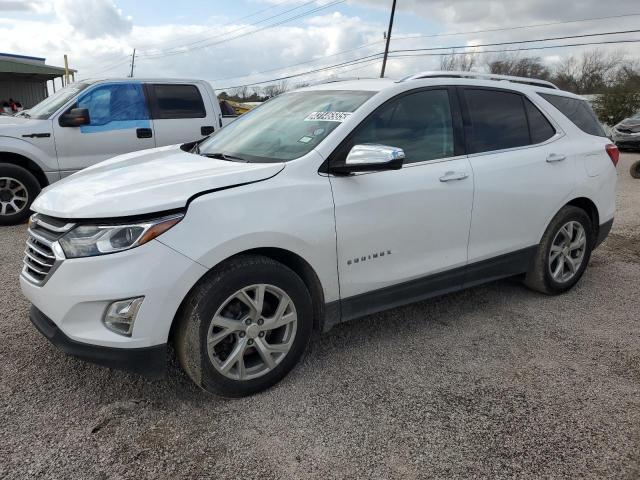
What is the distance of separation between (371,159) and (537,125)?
6.32 feet

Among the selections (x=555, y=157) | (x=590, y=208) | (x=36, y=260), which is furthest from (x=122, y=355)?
(x=590, y=208)

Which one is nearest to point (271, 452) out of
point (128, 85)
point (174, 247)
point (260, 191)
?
point (174, 247)

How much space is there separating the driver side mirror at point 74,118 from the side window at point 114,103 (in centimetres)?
18

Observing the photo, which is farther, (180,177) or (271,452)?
(180,177)

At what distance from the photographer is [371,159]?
113 inches

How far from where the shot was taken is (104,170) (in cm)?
331

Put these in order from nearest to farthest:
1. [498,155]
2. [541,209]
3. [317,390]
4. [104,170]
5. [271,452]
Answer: [271,452] → [317,390] → [104,170] → [498,155] → [541,209]

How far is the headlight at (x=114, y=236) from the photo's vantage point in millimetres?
2438

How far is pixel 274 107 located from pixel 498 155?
1.68 meters

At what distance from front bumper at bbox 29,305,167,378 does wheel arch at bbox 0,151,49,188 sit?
5.02 meters

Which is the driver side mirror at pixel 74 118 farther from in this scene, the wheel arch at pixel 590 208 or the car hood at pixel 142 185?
the wheel arch at pixel 590 208

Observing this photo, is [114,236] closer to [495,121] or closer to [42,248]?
[42,248]

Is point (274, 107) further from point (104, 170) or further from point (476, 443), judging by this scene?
point (476, 443)

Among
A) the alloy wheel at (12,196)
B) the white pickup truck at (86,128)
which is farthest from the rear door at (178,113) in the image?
the alloy wheel at (12,196)
